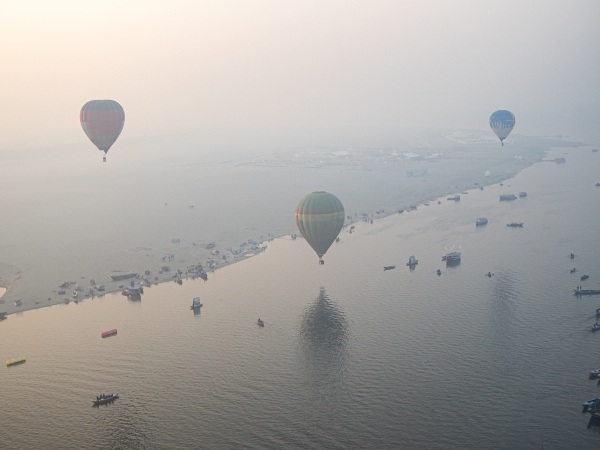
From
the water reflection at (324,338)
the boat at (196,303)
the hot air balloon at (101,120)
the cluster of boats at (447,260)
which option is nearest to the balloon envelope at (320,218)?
the water reflection at (324,338)

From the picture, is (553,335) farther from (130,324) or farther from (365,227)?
(365,227)

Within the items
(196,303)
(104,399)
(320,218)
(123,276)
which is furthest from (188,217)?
(104,399)

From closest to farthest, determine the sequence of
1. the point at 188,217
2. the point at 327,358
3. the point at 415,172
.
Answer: the point at 327,358, the point at 188,217, the point at 415,172

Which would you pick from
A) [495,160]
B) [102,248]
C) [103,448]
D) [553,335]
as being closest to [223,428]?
[103,448]

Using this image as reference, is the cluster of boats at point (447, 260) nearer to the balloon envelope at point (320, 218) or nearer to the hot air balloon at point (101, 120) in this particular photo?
the balloon envelope at point (320, 218)

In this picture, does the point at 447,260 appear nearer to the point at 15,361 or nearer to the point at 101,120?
the point at 101,120

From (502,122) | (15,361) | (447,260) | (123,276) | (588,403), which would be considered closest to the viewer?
(588,403)

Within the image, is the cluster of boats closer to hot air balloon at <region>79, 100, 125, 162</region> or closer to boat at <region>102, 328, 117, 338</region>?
boat at <region>102, 328, 117, 338</region>

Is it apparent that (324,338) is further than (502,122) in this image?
No
